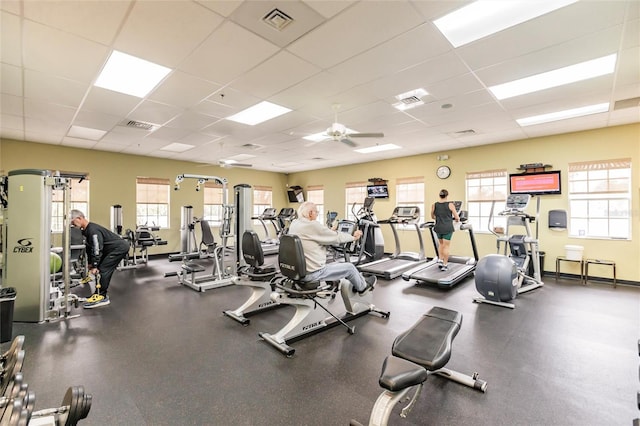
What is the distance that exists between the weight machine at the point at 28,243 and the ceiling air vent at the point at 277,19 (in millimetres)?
3542

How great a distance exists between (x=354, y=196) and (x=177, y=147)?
5.42m

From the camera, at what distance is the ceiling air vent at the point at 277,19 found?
2350 mm

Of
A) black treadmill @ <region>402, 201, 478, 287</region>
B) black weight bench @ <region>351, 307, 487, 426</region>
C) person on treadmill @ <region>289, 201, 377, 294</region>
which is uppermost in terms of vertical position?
person on treadmill @ <region>289, 201, 377, 294</region>

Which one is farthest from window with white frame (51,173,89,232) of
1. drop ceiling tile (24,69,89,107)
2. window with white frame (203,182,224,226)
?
drop ceiling tile (24,69,89,107)

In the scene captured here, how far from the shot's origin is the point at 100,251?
4.39 m

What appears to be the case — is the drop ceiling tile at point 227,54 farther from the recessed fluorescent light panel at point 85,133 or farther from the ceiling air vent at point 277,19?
the recessed fluorescent light panel at point 85,133

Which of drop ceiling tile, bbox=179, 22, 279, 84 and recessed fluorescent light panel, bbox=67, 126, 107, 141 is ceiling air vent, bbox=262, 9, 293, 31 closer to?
drop ceiling tile, bbox=179, 22, 279, 84

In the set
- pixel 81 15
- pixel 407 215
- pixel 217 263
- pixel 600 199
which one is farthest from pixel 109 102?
pixel 600 199

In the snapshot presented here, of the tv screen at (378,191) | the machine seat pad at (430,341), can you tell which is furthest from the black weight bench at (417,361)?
the tv screen at (378,191)

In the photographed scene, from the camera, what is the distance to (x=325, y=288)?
10.3 feet

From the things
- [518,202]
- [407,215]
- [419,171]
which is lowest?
[407,215]

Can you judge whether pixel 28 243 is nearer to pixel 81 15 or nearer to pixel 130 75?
pixel 130 75

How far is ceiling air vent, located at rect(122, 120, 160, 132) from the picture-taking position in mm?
5102

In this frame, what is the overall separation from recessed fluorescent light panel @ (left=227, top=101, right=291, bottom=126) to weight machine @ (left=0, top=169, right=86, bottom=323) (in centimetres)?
270
